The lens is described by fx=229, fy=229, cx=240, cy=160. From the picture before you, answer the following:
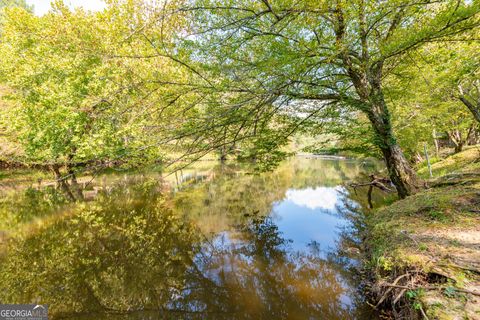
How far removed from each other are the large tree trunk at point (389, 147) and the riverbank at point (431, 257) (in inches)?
35.9

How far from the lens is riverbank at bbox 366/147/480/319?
2.77m

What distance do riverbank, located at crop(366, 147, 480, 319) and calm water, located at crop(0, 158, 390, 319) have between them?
997 mm

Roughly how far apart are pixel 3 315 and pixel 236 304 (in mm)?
4241

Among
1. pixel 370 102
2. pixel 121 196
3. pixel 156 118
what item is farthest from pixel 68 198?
pixel 370 102

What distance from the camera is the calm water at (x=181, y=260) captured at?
4719mm

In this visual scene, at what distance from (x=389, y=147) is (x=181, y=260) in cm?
697

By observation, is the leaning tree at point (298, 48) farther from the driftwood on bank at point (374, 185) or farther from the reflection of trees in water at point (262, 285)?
the reflection of trees in water at point (262, 285)

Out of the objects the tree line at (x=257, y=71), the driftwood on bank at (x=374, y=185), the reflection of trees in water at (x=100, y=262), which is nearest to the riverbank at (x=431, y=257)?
the tree line at (x=257, y=71)

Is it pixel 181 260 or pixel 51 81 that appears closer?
pixel 181 260

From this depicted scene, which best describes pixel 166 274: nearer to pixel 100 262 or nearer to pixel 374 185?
pixel 100 262

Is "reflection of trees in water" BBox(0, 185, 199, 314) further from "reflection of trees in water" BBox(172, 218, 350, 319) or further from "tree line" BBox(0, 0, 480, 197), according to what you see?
"tree line" BBox(0, 0, 480, 197)

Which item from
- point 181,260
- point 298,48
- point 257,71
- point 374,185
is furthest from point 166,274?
point 374,185

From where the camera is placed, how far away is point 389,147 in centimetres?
673

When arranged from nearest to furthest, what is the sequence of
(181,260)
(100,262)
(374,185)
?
(100,262) < (181,260) < (374,185)
